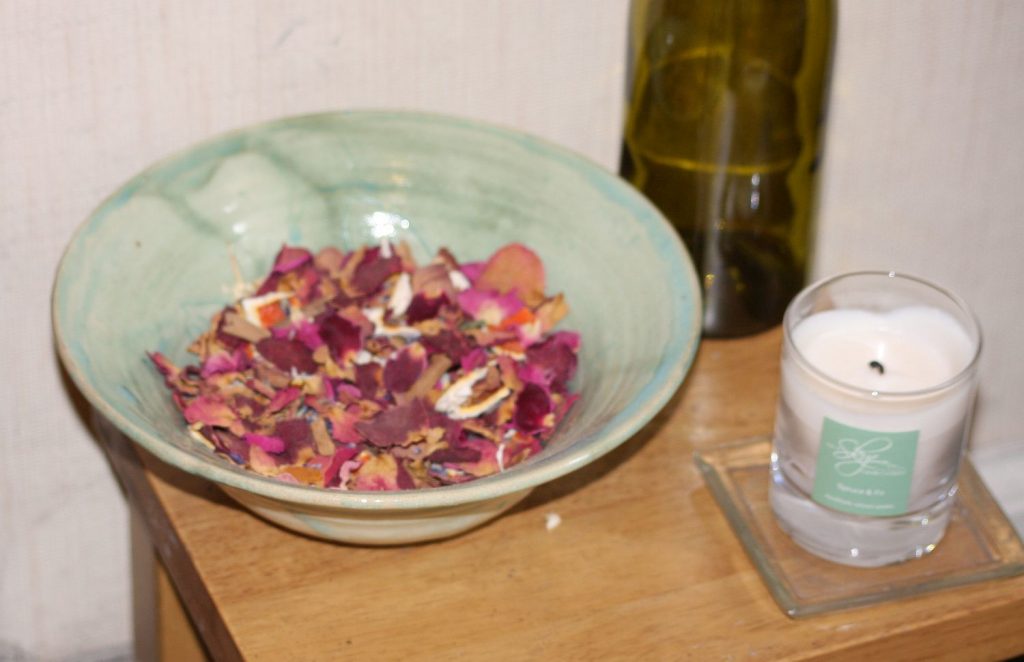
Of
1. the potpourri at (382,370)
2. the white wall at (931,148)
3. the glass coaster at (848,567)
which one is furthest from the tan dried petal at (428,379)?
the white wall at (931,148)

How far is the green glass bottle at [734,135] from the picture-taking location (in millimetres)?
730

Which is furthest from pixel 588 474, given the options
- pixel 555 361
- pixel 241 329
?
pixel 241 329

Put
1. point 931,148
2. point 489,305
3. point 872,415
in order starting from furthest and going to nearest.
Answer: point 931,148
point 489,305
point 872,415

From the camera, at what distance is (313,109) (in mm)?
743

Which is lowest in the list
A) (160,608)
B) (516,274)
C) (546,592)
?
(160,608)

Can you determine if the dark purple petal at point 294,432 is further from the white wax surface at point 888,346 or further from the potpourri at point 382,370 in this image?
the white wax surface at point 888,346

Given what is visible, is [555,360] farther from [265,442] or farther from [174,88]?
[174,88]

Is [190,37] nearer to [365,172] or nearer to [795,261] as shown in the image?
[365,172]

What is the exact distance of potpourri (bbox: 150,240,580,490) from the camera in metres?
0.59

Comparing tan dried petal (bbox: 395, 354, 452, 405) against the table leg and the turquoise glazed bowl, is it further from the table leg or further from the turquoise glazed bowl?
the table leg

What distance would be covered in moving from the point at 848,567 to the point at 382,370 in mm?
228

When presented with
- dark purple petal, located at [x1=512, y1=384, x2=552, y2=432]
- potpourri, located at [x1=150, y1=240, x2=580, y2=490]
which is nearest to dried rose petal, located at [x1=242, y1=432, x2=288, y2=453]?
potpourri, located at [x1=150, y1=240, x2=580, y2=490]

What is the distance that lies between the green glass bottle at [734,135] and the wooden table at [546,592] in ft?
0.48

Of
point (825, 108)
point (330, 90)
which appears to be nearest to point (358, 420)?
point (330, 90)
